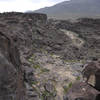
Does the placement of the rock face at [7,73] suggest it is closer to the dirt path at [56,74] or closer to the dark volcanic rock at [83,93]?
the dark volcanic rock at [83,93]

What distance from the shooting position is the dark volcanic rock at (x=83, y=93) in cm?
1274

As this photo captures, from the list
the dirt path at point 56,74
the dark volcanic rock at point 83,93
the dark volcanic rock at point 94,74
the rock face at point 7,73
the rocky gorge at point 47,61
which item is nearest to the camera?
the rock face at point 7,73

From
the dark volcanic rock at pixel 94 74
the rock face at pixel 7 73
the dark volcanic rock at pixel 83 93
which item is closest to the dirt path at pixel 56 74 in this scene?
the dark volcanic rock at pixel 94 74

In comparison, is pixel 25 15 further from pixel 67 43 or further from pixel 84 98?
pixel 84 98

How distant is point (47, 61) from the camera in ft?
111

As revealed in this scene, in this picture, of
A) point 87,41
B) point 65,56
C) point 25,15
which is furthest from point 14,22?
point 87,41

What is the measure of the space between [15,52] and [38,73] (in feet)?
47.2

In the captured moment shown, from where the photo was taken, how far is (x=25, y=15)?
5100 centimetres

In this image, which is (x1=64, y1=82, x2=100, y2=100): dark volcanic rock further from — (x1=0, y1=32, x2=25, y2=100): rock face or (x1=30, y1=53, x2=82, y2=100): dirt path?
(x1=30, y1=53, x2=82, y2=100): dirt path

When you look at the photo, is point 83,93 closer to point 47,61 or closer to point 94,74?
point 94,74

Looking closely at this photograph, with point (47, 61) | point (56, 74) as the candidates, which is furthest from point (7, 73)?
point (47, 61)

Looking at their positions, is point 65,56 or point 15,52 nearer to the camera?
point 15,52

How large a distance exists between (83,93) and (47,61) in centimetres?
2095

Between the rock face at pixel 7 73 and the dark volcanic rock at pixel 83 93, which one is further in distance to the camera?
the dark volcanic rock at pixel 83 93
